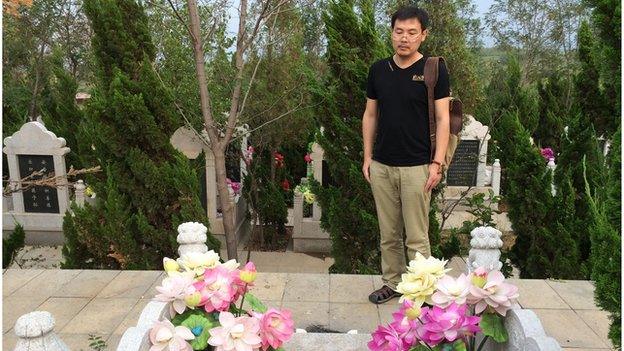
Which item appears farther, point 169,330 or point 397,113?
point 397,113

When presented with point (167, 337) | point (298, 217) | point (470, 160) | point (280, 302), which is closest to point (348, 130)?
point (280, 302)

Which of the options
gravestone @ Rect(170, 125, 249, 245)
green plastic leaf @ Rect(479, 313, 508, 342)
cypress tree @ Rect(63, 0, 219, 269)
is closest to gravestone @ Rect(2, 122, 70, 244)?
gravestone @ Rect(170, 125, 249, 245)

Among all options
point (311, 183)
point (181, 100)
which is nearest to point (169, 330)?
point (311, 183)

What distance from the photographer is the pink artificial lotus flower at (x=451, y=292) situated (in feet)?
6.25

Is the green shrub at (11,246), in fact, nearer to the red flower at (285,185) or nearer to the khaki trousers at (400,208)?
the khaki trousers at (400,208)

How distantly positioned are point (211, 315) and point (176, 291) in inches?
7.0

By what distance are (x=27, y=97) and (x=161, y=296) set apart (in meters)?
11.9

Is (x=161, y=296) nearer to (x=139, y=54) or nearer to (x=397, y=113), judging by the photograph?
(x=397, y=113)

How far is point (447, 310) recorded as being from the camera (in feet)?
6.26

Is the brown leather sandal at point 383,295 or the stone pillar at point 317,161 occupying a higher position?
the stone pillar at point 317,161

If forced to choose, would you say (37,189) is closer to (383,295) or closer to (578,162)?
(383,295)

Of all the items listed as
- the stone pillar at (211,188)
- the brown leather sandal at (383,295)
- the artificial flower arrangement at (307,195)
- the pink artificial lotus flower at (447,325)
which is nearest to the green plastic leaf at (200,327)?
the pink artificial lotus flower at (447,325)

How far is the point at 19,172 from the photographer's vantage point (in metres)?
7.64

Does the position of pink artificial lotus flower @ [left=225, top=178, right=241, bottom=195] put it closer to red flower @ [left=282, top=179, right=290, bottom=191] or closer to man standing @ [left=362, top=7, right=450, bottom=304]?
red flower @ [left=282, top=179, right=290, bottom=191]
